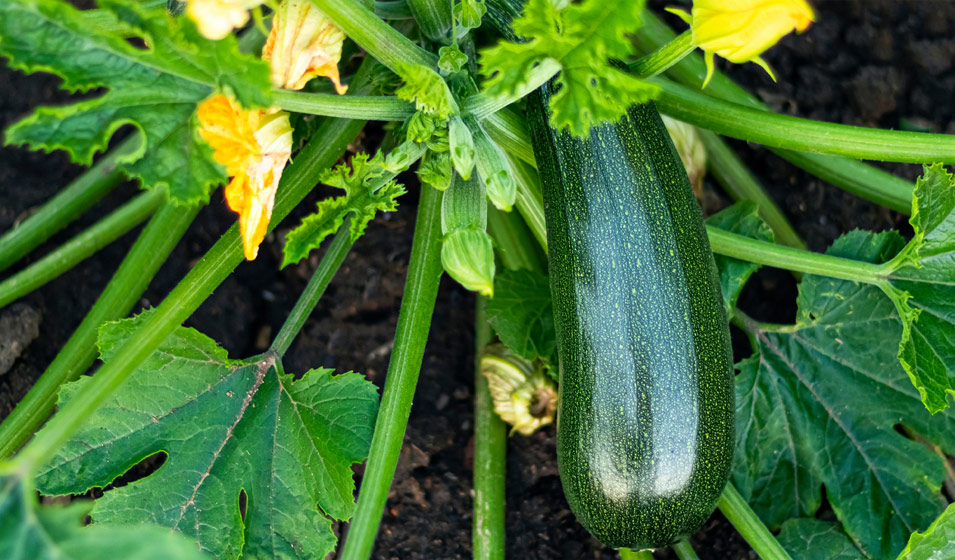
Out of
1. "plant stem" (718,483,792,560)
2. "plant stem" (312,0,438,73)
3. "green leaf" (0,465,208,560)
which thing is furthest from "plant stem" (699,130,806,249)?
"green leaf" (0,465,208,560)

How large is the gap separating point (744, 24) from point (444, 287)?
50.9 inches

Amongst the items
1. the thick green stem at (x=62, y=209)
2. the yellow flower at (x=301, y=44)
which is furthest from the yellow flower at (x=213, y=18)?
the thick green stem at (x=62, y=209)

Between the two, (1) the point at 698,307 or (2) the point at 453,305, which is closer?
(1) the point at 698,307

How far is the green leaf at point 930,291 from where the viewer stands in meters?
1.72

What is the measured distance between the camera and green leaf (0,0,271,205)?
126 cm

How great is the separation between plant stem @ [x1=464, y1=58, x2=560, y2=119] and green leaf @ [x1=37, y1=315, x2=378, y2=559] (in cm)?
60

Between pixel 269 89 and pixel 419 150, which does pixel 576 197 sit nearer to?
pixel 419 150

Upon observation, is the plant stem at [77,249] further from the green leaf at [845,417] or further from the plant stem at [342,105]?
the green leaf at [845,417]

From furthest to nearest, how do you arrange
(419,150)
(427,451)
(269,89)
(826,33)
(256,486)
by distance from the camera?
(826,33) → (427,451) → (256,486) → (419,150) → (269,89)

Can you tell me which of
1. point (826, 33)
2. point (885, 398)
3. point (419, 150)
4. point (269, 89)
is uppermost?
point (826, 33)

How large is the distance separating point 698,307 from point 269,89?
919 millimetres

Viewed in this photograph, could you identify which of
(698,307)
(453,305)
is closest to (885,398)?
(698,307)

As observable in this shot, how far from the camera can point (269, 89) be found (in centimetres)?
128

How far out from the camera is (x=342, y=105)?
147cm
